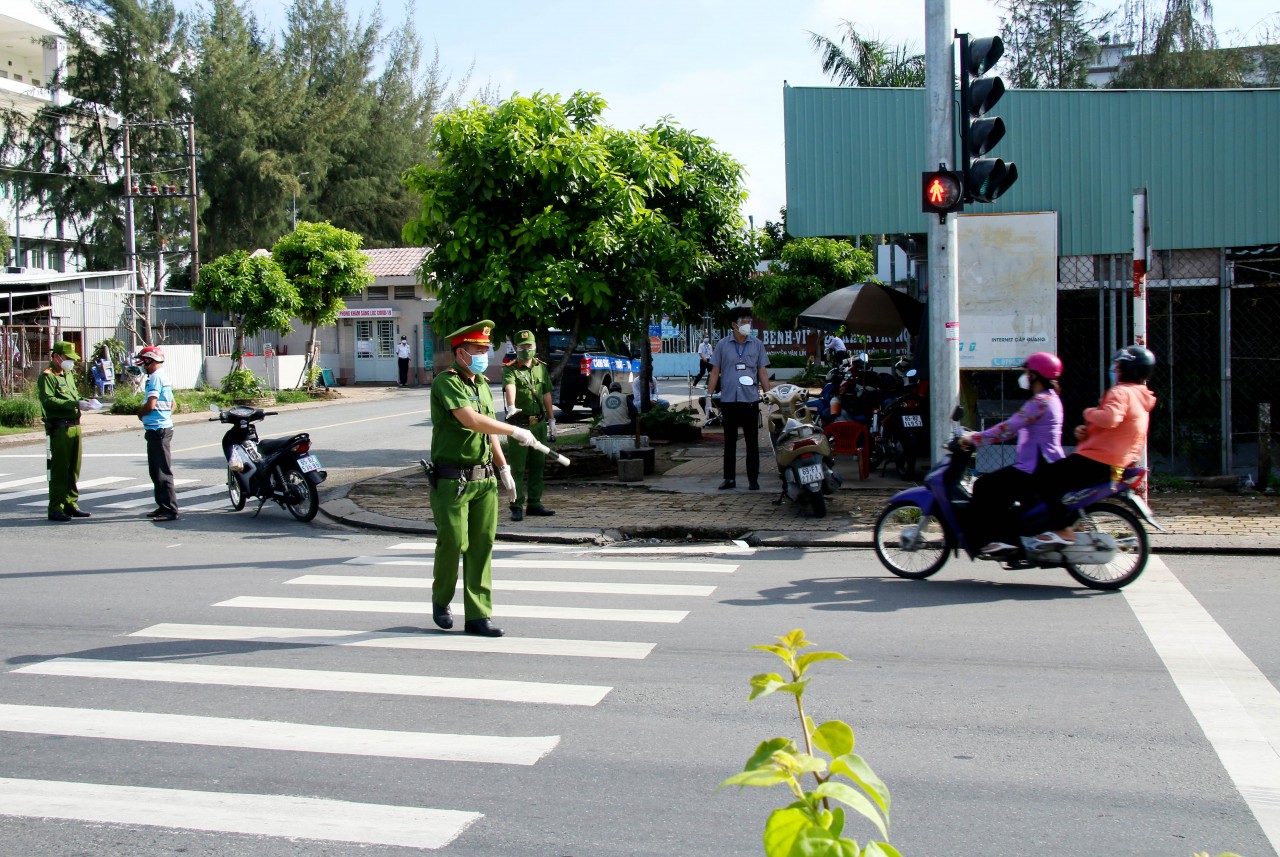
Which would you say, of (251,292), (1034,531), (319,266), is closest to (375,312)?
(319,266)

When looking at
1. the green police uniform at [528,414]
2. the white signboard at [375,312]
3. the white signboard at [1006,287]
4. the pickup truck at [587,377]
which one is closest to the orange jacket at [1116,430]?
the white signboard at [1006,287]

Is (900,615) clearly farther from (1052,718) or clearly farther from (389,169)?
(389,169)

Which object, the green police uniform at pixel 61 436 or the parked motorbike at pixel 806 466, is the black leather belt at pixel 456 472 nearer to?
the parked motorbike at pixel 806 466

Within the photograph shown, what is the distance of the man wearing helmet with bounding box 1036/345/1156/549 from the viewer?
798 cm

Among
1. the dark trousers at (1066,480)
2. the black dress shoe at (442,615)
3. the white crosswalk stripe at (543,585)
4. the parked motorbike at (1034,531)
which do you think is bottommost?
the white crosswalk stripe at (543,585)

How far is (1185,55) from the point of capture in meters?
32.9

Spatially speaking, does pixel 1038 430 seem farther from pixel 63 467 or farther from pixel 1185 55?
pixel 1185 55

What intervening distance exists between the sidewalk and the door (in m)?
27.2

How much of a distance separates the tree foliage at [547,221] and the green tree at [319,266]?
1966 centimetres

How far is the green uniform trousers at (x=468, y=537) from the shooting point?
6.93 metres

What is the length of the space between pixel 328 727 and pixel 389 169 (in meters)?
55.0

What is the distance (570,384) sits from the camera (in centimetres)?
2511

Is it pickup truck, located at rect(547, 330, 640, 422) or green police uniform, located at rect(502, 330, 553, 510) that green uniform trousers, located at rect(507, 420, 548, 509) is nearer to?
green police uniform, located at rect(502, 330, 553, 510)

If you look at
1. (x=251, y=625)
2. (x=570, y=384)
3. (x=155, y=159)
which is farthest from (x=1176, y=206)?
(x=155, y=159)
